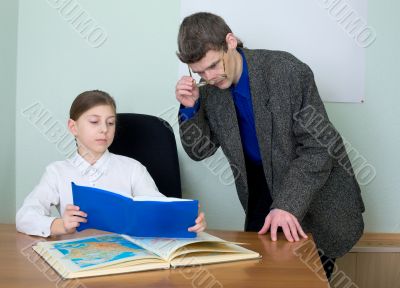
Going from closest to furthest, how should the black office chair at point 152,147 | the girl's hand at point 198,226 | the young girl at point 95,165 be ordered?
the girl's hand at point 198,226 → the young girl at point 95,165 → the black office chair at point 152,147

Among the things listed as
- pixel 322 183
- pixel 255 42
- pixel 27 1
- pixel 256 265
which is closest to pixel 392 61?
pixel 255 42

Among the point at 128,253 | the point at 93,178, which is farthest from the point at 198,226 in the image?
the point at 93,178

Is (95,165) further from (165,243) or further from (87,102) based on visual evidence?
(165,243)

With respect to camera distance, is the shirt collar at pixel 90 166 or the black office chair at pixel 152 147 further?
the black office chair at pixel 152 147

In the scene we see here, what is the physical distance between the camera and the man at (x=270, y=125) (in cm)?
152

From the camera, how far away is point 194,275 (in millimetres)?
1011

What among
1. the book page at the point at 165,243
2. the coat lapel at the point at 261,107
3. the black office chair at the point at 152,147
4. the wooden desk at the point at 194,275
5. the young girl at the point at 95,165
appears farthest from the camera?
the black office chair at the point at 152,147

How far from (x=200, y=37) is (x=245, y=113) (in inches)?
12.5

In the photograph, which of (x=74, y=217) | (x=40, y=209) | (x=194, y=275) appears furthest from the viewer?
(x=40, y=209)

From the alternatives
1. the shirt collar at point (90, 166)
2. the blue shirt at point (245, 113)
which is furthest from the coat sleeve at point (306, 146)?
the shirt collar at point (90, 166)

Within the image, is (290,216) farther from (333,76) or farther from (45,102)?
(45,102)

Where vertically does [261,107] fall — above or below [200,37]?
below

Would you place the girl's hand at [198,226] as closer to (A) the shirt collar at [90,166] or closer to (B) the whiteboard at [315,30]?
(A) the shirt collar at [90,166]

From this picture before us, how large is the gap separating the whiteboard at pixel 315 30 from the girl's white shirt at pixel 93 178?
2.67 ft
